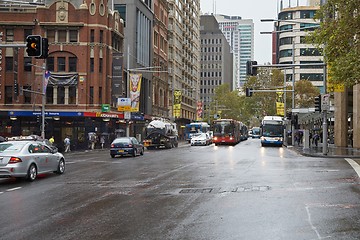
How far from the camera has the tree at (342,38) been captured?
20.6 metres

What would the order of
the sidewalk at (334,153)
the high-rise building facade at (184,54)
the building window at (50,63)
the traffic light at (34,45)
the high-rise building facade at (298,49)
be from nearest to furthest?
the traffic light at (34,45) < the sidewalk at (334,153) < the building window at (50,63) < the high-rise building facade at (184,54) < the high-rise building facade at (298,49)

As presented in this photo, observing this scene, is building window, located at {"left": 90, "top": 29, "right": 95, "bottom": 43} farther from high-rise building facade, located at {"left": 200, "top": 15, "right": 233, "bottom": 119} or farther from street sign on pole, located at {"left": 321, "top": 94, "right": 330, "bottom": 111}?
high-rise building facade, located at {"left": 200, "top": 15, "right": 233, "bottom": 119}

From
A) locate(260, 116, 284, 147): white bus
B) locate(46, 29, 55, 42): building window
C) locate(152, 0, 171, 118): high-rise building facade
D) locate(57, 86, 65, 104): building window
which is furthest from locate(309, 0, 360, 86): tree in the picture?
locate(152, 0, 171, 118): high-rise building facade

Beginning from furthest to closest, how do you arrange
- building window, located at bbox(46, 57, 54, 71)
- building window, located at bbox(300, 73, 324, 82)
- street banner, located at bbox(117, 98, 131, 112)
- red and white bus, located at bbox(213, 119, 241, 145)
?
building window, located at bbox(300, 73, 324, 82), red and white bus, located at bbox(213, 119, 241, 145), building window, located at bbox(46, 57, 54, 71), street banner, located at bbox(117, 98, 131, 112)

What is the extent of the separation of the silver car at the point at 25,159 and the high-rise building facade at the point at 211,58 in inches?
6476

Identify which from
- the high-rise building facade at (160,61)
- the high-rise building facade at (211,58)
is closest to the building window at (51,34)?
the high-rise building facade at (160,61)

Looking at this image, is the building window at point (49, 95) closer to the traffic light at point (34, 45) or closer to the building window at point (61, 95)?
the building window at point (61, 95)

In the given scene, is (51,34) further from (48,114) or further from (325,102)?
(325,102)

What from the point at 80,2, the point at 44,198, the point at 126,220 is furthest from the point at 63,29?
the point at 126,220

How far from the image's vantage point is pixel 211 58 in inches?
7357

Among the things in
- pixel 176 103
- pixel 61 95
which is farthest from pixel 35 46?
pixel 176 103

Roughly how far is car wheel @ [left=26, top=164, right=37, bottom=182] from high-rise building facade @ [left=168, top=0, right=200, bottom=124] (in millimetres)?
62719

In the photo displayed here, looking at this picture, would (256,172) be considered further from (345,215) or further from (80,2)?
(80,2)

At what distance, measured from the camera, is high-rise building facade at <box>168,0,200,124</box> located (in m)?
98.8
